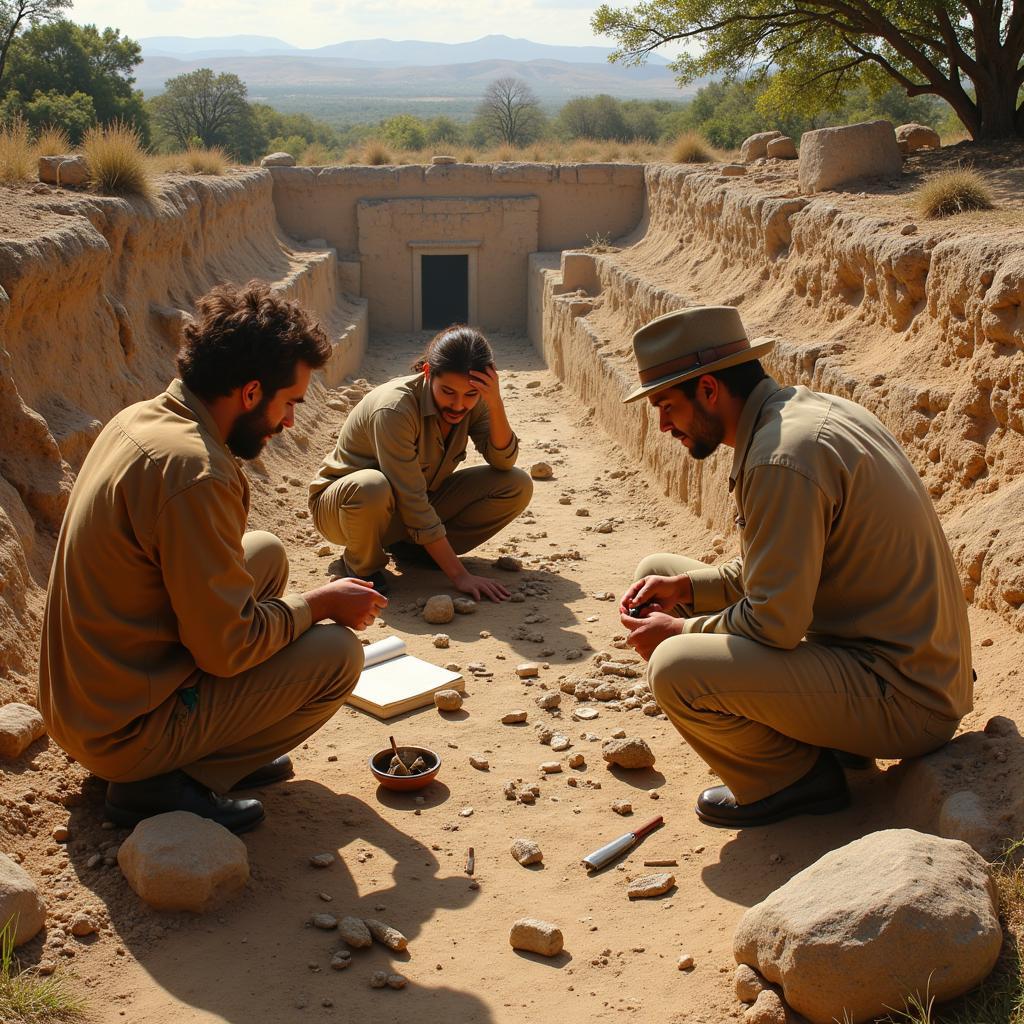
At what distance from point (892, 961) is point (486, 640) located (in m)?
3.18

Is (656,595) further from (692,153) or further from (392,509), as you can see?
(692,153)

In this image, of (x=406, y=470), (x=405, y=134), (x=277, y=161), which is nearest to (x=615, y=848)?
(x=406, y=470)

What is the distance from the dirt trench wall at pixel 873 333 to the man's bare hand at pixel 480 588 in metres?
1.25

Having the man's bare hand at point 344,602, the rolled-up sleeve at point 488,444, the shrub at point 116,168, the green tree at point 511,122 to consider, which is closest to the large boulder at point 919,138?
the rolled-up sleeve at point 488,444

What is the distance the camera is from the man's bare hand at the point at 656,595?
3964 mm

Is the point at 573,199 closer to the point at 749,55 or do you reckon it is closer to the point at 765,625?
the point at 749,55

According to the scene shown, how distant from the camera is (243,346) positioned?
3.31m

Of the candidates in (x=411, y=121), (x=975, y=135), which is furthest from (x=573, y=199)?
(x=411, y=121)

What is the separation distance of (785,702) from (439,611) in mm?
2665

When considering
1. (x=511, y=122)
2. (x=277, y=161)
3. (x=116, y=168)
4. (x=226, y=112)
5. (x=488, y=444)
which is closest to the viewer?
(x=488, y=444)

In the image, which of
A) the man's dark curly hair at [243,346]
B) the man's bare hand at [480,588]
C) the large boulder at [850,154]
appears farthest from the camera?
the large boulder at [850,154]

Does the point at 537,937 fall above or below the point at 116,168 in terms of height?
below

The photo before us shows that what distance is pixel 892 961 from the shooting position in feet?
8.20

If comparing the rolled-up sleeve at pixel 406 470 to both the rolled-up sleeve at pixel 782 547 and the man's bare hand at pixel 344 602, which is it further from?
the rolled-up sleeve at pixel 782 547
